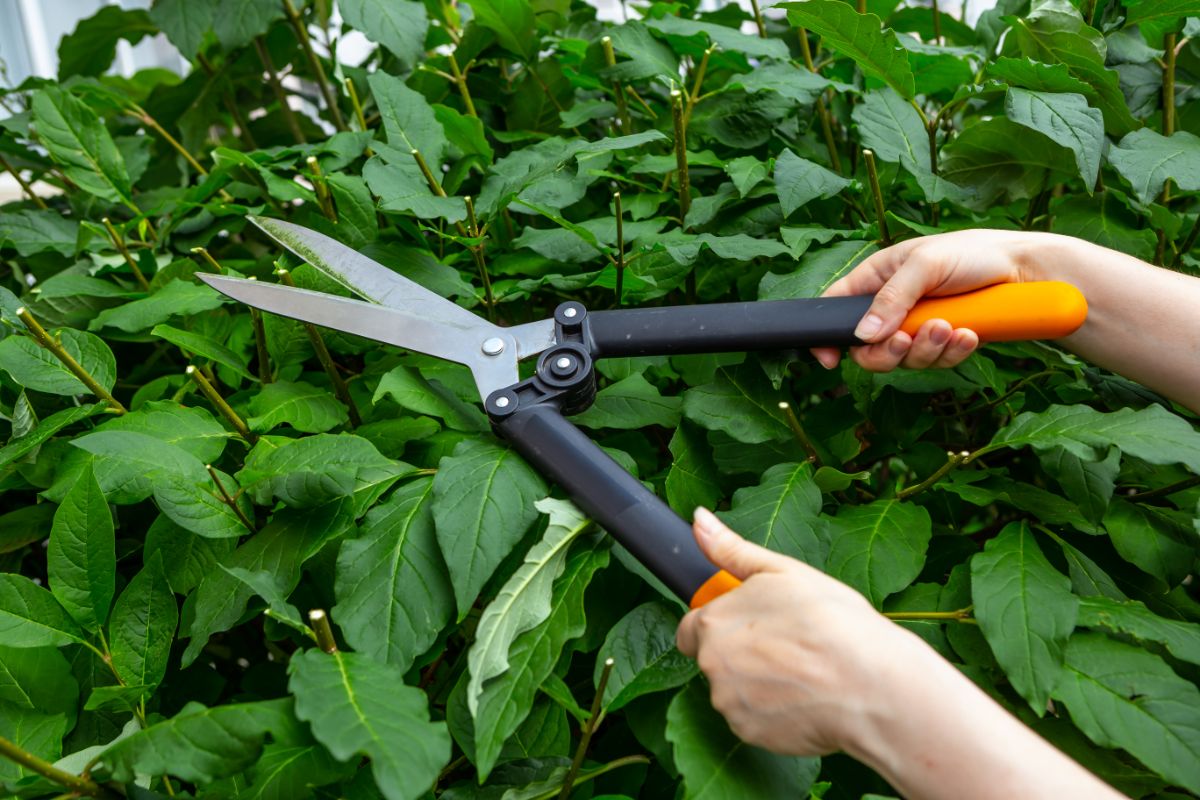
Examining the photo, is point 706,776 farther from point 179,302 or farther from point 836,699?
point 179,302

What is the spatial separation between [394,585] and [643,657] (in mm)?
151

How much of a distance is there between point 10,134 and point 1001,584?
42.2 inches

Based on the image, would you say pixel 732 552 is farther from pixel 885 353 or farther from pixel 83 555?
pixel 83 555

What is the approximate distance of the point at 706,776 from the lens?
1.53 ft

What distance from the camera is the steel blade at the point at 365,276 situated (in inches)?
25.8

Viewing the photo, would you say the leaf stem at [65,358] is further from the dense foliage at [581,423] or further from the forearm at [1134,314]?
the forearm at [1134,314]

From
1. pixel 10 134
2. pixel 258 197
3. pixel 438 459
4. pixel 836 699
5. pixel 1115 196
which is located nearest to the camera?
pixel 836 699

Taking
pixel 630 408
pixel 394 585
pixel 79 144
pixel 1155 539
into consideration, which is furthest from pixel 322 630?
pixel 79 144

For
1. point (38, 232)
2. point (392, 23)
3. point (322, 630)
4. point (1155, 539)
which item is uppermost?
point (392, 23)

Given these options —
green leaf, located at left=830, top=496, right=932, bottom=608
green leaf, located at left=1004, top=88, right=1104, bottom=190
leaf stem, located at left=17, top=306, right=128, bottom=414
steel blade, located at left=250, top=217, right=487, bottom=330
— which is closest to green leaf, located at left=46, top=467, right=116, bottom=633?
leaf stem, located at left=17, top=306, right=128, bottom=414

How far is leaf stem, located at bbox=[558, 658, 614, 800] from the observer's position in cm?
51

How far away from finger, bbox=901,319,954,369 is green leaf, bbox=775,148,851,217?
0.13 m

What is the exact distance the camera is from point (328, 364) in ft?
2.26

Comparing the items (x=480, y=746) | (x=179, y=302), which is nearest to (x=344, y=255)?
(x=179, y=302)
